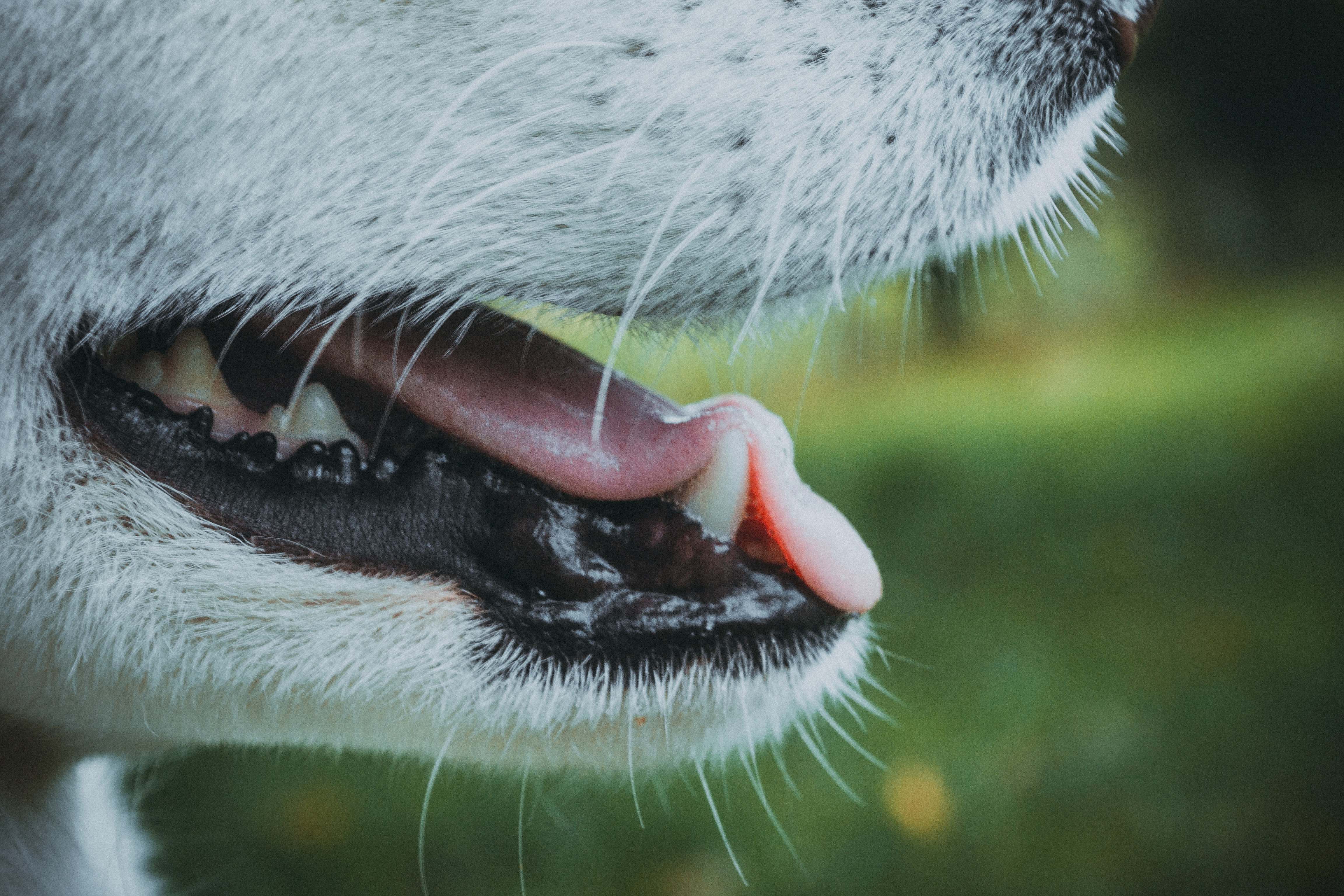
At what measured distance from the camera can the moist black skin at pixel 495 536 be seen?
1.40 m

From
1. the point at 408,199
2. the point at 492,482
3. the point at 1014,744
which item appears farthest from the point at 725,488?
the point at 1014,744

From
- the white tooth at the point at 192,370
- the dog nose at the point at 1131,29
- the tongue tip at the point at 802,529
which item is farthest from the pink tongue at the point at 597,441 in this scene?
the dog nose at the point at 1131,29

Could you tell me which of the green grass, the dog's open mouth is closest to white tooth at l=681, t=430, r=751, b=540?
the dog's open mouth

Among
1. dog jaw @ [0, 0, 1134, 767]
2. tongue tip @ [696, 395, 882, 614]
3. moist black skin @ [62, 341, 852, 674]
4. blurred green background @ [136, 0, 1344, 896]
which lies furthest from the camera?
blurred green background @ [136, 0, 1344, 896]

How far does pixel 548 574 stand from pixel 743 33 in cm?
71

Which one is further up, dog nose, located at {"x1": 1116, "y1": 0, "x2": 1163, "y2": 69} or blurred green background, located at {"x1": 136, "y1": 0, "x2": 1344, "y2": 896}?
dog nose, located at {"x1": 1116, "y1": 0, "x2": 1163, "y2": 69}

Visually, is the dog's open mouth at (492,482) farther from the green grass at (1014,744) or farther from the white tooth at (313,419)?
the green grass at (1014,744)

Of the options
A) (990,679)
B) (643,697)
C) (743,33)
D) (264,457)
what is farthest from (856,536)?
(990,679)

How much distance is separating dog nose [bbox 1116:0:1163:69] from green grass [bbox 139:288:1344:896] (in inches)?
22.8

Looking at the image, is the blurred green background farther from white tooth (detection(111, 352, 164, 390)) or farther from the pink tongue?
white tooth (detection(111, 352, 164, 390))

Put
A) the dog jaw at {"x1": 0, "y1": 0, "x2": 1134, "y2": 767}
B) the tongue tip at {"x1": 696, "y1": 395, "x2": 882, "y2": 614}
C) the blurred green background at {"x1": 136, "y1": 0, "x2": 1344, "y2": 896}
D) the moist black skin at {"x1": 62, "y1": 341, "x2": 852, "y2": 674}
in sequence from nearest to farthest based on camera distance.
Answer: the dog jaw at {"x1": 0, "y1": 0, "x2": 1134, "y2": 767}
the moist black skin at {"x1": 62, "y1": 341, "x2": 852, "y2": 674}
the tongue tip at {"x1": 696, "y1": 395, "x2": 882, "y2": 614}
the blurred green background at {"x1": 136, "y1": 0, "x2": 1344, "y2": 896}

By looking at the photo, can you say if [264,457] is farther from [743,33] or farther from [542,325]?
[743,33]

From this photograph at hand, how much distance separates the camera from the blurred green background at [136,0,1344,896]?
10.5 ft

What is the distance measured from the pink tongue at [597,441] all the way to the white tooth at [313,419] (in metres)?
0.07
